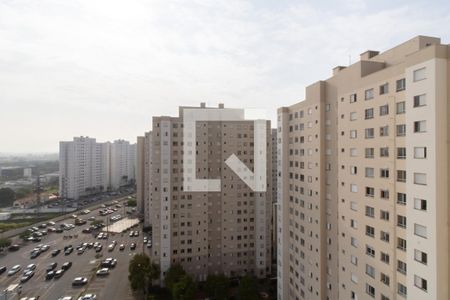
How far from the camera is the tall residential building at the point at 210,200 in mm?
22609

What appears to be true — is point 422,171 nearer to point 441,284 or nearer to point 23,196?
point 441,284

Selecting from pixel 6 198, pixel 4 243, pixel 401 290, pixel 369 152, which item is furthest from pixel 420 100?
pixel 6 198

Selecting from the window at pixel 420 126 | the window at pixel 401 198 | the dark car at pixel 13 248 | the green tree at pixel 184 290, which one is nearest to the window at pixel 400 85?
the window at pixel 420 126

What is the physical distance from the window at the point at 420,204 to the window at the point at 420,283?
2.17 meters

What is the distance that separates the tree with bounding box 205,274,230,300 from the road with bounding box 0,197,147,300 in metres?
6.57

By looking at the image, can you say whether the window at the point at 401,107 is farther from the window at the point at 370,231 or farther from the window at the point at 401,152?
the window at the point at 370,231

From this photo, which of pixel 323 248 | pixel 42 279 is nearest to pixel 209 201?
pixel 323 248

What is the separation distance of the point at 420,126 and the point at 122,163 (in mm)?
73196

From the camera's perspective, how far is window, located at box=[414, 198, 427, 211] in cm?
789

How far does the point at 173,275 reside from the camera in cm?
2048

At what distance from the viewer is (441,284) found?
291 inches

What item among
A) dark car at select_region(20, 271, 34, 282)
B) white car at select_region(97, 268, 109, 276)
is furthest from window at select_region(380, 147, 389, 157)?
dark car at select_region(20, 271, 34, 282)

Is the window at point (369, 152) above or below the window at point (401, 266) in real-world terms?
above

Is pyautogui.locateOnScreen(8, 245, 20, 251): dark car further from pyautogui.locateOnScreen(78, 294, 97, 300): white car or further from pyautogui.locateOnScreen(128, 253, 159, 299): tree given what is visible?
pyautogui.locateOnScreen(128, 253, 159, 299): tree
